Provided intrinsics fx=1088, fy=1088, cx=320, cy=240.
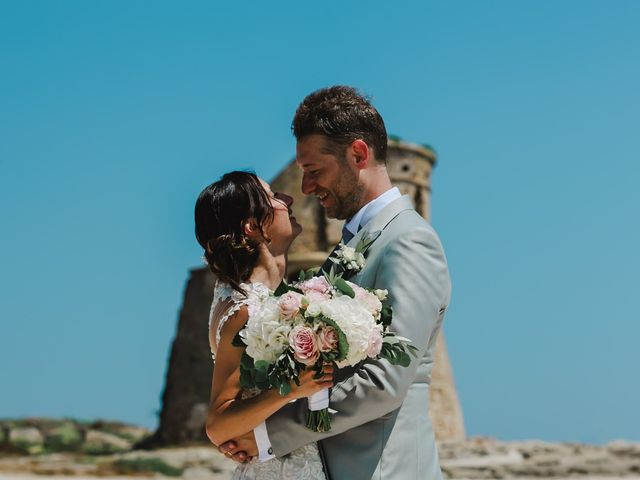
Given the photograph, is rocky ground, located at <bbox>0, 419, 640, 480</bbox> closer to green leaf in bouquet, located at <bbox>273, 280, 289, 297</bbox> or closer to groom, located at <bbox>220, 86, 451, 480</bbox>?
groom, located at <bbox>220, 86, 451, 480</bbox>

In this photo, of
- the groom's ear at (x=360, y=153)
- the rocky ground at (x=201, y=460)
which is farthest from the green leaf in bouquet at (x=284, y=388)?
the rocky ground at (x=201, y=460)

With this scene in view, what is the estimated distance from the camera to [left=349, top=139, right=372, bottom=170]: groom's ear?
4352mm

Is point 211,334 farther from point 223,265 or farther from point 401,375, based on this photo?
point 401,375

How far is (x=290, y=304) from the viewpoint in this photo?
3678 millimetres

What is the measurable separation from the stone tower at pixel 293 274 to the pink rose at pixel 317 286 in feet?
60.9

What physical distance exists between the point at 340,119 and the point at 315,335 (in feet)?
3.54

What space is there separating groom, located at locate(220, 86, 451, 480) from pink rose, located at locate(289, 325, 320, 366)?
0.85 ft

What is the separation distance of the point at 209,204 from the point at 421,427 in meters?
1.18

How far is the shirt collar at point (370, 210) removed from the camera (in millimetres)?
4387

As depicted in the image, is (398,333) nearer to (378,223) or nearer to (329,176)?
(378,223)

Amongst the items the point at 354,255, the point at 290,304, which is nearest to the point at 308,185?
the point at 354,255

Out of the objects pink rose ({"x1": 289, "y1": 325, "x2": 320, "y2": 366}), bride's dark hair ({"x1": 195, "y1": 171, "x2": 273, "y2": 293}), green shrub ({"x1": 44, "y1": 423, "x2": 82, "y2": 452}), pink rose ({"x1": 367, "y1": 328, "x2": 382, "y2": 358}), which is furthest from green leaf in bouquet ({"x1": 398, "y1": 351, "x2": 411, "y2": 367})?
green shrub ({"x1": 44, "y1": 423, "x2": 82, "y2": 452})

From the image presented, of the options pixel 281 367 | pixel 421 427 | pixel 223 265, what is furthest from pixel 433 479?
pixel 223 265

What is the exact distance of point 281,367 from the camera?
366cm
